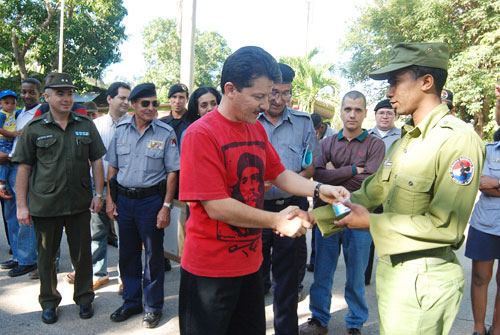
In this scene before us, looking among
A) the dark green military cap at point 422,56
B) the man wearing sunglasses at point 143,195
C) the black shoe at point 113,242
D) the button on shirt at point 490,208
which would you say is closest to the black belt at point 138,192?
the man wearing sunglasses at point 143,195

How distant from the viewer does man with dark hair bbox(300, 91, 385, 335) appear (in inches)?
132

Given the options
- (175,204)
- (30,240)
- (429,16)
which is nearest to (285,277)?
(175,204)

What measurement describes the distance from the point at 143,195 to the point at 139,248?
554mm

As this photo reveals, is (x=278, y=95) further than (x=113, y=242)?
No

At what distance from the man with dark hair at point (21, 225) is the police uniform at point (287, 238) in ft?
9.67

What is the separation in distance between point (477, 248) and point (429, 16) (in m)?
17.4

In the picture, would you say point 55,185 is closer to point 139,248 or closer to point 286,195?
point 139,248

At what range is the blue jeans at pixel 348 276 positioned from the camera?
335 centimetres

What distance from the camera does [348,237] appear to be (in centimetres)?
343

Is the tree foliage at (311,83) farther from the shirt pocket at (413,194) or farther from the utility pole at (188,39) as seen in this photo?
the shirt pocket at (413,194)

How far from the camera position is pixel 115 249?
5.70m

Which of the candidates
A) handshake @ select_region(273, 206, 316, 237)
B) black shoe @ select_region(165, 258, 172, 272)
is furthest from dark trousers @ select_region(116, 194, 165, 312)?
handshake @ select_region(273, 206, 316, 237)

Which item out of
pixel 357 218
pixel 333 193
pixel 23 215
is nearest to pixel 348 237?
pixel 333 193

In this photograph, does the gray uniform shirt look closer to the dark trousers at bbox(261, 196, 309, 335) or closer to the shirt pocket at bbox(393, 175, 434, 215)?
the dark trousers at bbox(261, 196, 309, 335)
